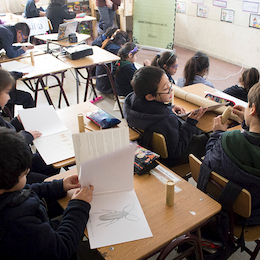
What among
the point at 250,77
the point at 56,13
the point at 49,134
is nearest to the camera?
the point at 49,134

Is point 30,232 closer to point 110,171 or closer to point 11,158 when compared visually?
point 11,158

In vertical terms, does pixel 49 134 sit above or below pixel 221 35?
below

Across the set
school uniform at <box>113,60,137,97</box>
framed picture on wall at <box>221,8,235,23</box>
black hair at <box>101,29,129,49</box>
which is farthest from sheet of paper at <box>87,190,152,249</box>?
framed picture on wall at <box>221,8,235,23</box>

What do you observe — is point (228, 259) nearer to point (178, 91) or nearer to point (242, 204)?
point (242, 204)

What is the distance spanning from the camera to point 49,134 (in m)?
1.70

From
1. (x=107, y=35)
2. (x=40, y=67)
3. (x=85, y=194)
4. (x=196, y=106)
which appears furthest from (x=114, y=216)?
(x=107, y=35)

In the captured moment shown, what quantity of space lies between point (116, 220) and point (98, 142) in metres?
0.33

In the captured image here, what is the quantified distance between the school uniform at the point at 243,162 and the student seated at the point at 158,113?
1.42 ft

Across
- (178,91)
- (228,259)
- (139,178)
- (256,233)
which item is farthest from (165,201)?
(178,91)

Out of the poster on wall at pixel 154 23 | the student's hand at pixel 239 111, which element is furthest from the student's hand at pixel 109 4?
the student's hand at pixel 239 111

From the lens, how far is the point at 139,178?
4.31ft

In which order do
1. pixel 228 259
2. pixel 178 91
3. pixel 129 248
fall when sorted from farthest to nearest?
1. pixel 178 91
2. pixel 228 259
3. pixel 129 248

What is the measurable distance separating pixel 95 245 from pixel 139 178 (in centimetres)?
43

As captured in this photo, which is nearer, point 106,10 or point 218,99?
point 218,99
